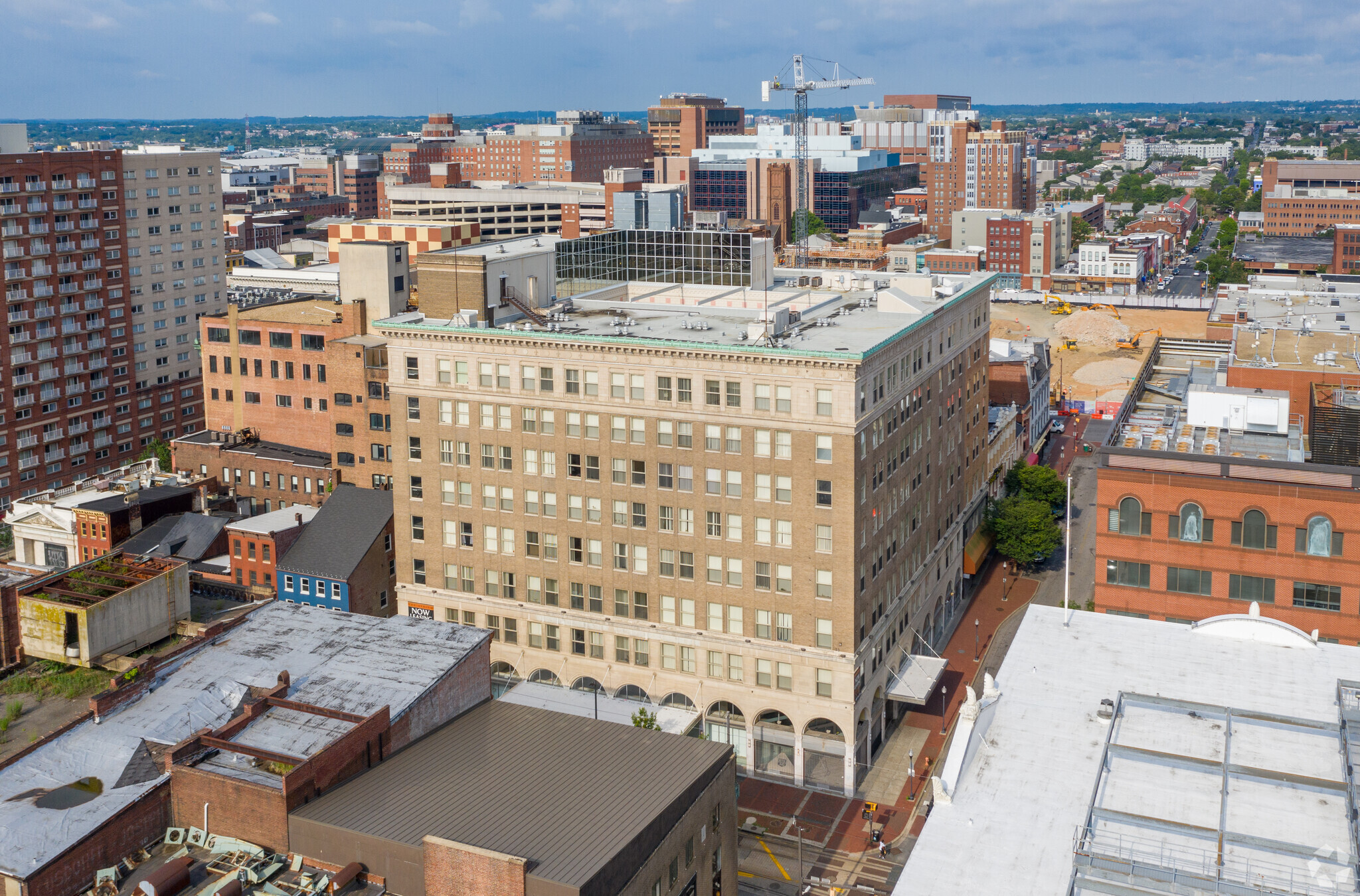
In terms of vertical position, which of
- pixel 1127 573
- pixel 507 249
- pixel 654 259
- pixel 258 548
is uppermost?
pixel 507 249

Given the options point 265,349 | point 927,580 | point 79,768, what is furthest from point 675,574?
point 265,349

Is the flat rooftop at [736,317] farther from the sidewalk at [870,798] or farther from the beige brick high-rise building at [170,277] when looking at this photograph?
the beige brick high-rise building at [170,277]

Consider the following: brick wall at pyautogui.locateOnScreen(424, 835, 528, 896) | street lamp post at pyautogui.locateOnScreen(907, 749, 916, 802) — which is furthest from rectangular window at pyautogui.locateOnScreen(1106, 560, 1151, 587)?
brick wall at pyautogui.locateOnScreen(424, 835, 528, 896)

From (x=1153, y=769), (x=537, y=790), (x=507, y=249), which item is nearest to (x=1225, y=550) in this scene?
(x=1153, y=769)

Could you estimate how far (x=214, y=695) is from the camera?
68000 mm

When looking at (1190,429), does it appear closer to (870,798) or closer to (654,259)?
(870,798)

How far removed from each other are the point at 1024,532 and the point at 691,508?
170 ft

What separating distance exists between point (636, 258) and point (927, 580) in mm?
40157

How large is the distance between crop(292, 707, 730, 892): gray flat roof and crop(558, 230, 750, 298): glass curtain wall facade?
2262 inches

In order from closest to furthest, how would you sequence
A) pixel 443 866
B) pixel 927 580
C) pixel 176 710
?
1. pixel 443 866
2. pixel 176 710
3. pixel 927 580

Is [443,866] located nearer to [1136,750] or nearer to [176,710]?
[176,710]

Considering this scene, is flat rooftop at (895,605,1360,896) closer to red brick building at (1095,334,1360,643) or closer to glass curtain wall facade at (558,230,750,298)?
red brick building at (1095,334,1360,643)

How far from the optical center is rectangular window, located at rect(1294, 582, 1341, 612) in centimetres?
7419

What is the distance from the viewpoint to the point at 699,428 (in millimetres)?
89125
